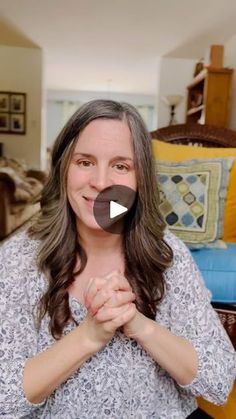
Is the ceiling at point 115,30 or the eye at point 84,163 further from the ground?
the ceiling at point 115,30

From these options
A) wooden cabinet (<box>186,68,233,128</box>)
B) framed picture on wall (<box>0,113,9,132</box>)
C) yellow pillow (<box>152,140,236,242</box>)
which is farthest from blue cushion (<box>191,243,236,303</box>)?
framed picture on wall (<box>0,113,9,132</box>)

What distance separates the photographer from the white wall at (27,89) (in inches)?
229

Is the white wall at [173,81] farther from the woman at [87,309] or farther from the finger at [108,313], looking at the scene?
the finger at [108,313]

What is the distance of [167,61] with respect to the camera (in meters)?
5.73

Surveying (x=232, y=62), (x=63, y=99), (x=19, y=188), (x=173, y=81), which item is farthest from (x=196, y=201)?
(x=63, y=99)

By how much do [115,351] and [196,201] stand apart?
3.23 ft

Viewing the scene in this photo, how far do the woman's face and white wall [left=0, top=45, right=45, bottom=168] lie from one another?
5568 millimetres

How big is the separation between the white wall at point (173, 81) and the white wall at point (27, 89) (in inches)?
71.4

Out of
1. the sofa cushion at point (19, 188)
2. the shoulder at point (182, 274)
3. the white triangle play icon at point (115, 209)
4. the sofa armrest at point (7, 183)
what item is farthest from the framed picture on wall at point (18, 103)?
the white triangle play icon at point (115, 209)

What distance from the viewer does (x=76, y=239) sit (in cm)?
70

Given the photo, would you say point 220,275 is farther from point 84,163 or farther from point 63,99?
point 63,99

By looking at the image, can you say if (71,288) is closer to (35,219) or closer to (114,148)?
(35,219)

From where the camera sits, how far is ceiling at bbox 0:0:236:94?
3.77m

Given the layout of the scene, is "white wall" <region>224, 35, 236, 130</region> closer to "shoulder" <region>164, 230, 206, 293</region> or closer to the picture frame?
the picture frame
